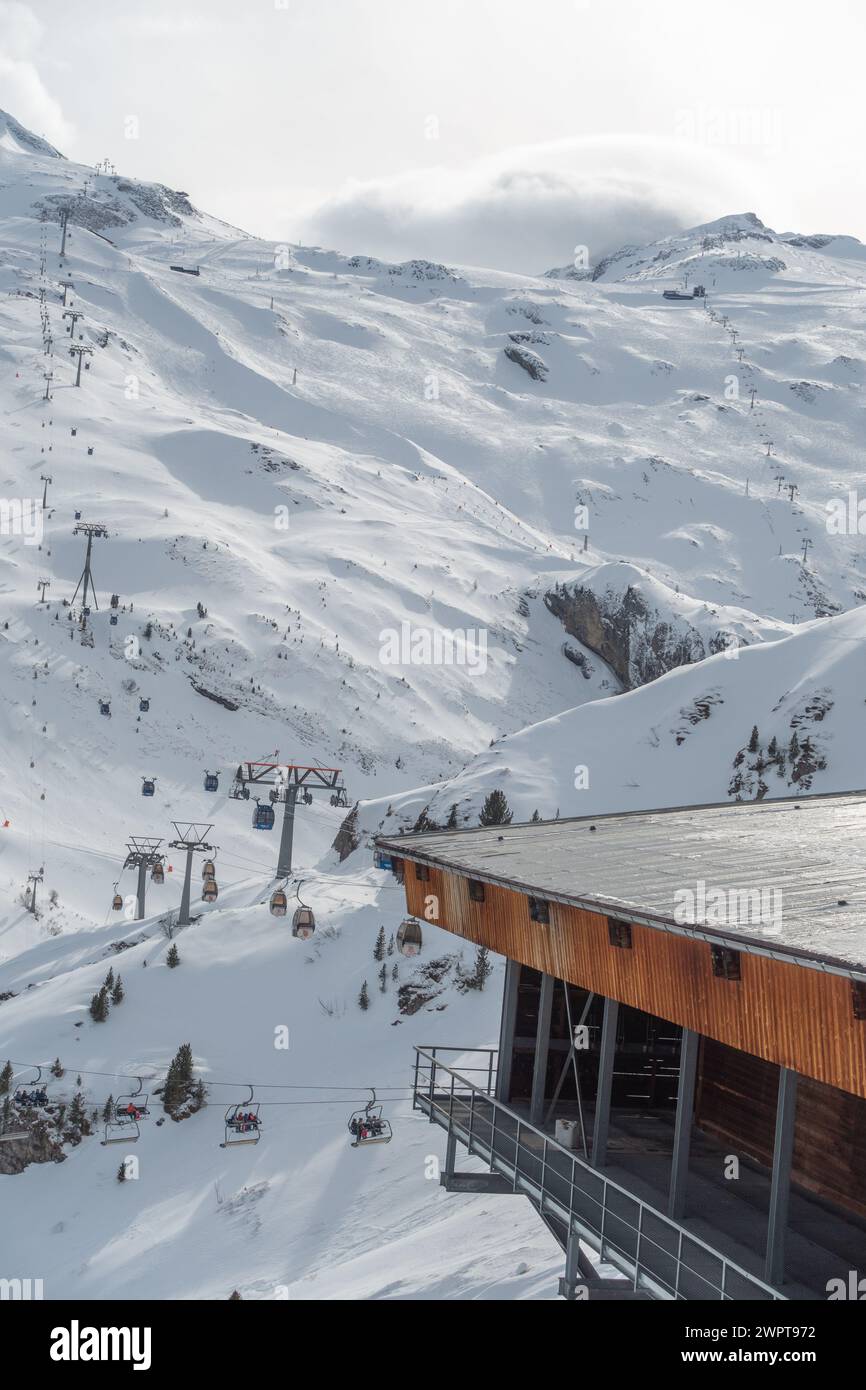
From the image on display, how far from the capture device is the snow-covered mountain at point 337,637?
1136 inches

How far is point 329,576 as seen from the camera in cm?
9156

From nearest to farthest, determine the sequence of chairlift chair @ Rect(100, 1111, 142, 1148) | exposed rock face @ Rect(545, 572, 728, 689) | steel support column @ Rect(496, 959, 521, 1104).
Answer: steel support column @ Rect(496, 959, 521, 1104) < chairlift chair @ Rect(100, 1111, 142, 1148) < exposed rock face @ Rect(545, 572, 728, 689)

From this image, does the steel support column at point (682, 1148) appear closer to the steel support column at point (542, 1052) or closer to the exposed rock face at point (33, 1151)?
the steel support column at point (542, 1052)

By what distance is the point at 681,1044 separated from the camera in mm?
13375

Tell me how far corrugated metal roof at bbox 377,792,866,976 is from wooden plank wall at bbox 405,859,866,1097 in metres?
0.34

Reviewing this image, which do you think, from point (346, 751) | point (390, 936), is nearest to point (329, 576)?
point (346, 751)

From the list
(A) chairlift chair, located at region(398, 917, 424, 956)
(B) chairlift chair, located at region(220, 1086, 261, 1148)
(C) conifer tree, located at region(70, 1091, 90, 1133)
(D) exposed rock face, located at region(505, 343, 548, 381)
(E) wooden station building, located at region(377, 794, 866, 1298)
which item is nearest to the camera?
(E) wooden station building, located at region(377, 794, 866, 1298)

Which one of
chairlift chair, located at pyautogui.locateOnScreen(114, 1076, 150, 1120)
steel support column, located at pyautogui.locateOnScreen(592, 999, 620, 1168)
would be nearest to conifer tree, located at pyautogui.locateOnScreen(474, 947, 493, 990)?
chairlift chair, located at pyautogui.locateOnScreen(114, 1076, 150, 1120)

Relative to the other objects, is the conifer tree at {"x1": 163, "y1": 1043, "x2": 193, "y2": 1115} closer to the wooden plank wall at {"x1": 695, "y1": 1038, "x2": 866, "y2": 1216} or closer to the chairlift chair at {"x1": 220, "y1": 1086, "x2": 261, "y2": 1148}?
the chairlift chair at {"x1": 220, "y1": 1086, "x2": 261, "y2": 1148}

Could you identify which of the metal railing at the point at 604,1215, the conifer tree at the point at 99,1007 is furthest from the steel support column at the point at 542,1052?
the conifer tree at the point at 99,1007

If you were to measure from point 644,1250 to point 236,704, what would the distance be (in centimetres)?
6379

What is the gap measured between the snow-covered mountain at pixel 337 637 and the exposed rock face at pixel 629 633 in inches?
13.1

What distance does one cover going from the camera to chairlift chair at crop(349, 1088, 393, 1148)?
2781 centimetres
